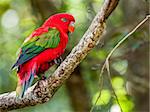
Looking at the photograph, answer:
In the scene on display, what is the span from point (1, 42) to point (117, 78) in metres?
1.04

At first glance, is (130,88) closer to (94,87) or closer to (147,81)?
(147,81)

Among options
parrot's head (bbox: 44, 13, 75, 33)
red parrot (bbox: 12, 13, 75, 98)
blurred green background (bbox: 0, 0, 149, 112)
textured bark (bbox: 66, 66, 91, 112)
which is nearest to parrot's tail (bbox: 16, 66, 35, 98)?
red parrot (bbox: 12, 13, 75, 98)

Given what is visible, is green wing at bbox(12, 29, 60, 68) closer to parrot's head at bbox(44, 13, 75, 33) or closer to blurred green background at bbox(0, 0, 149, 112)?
parrot's head at bbox(44, 13, 75, 33)

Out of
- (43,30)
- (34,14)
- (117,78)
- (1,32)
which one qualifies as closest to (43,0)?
(34,14)

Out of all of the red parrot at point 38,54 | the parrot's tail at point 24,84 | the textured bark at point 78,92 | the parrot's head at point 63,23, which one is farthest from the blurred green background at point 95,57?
the parrot's tail at point 24,84

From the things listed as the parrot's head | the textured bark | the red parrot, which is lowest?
the textured bark

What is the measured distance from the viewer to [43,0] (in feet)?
13.9

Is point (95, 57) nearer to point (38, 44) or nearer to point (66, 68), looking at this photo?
point (38, 44)

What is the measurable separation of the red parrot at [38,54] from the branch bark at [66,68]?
0.07 meters

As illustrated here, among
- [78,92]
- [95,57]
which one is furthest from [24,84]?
[95,57]

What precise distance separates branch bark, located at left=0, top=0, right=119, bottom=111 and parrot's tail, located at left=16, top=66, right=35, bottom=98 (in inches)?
2.0

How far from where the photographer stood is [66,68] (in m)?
2.22

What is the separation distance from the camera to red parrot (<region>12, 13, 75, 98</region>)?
233cm

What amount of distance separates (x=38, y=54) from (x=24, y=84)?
16cm
